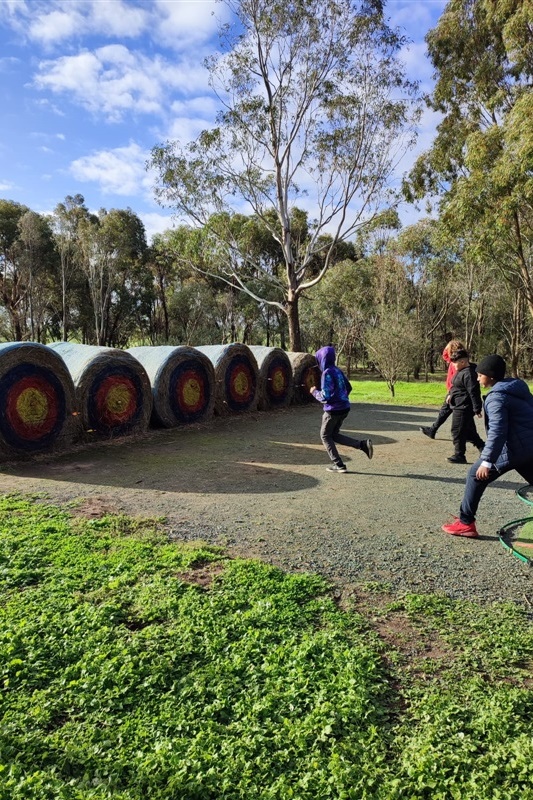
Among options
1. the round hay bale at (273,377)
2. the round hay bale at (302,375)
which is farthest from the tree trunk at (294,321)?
the round hay bale at (273,377)

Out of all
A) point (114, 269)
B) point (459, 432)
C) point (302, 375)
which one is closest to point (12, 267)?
point (114, 269)

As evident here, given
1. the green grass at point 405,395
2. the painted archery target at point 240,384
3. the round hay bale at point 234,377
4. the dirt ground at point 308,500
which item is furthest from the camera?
the green grass at point 405,395

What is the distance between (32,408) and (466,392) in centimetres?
665

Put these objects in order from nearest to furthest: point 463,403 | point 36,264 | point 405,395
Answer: point 463,403 < point 405,395 < point 36,264

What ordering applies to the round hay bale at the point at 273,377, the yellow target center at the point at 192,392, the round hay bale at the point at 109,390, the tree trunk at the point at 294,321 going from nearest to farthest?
the round hay bale at the point at 109,390
the yellow target center at the point at 192,392
the round hay bale at the point at 273,377
the tree trunk at the point at 294,321

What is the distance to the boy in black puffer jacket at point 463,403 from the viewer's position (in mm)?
7070

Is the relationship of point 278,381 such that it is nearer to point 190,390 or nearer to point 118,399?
point 190,390

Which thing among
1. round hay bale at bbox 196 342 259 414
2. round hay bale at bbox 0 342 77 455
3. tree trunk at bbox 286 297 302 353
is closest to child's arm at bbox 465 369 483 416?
round hay bale at bbox 196 342 259 414

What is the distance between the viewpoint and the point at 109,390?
28.8ft

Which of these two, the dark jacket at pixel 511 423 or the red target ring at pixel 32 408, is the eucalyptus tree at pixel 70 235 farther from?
the dark jacket at pixel 511 423

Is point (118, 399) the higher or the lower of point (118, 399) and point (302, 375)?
the lower

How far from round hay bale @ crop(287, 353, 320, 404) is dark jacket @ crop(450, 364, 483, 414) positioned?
7.65 m

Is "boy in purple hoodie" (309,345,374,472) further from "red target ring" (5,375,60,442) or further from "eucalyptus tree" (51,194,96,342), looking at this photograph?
"eucalyptus tree" (51,194,96,342)

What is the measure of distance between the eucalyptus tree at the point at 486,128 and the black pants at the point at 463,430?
27.9 feet
